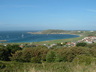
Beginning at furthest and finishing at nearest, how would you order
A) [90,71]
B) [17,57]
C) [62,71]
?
1. [17,57]
2. [62,71]
3. [90,71]

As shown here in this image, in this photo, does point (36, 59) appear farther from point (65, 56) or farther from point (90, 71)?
point (90, 71)

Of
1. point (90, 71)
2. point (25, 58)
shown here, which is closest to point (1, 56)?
point (25, 58)

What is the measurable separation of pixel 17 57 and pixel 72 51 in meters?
6.95

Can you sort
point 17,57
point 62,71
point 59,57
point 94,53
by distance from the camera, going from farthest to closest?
point 94,53
point 17,57
point 59,57
point 62,71

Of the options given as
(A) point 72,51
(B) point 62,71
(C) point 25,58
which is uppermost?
(B) point 62,71

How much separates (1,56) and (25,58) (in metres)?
3.79

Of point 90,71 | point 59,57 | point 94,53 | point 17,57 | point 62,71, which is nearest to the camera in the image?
point 90,71

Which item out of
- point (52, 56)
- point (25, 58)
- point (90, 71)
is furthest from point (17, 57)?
point (90, 71)

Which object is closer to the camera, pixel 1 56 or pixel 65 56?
pixel 65 56

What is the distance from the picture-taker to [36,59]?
13117mm

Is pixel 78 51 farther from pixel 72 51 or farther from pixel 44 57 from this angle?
pixel 44 57

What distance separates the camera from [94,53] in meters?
15.0

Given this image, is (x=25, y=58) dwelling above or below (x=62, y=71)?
below

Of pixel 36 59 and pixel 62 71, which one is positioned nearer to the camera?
pixel 62 71
